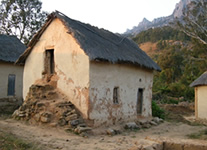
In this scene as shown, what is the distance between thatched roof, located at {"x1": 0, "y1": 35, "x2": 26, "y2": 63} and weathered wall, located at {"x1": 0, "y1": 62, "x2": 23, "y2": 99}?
40 cm

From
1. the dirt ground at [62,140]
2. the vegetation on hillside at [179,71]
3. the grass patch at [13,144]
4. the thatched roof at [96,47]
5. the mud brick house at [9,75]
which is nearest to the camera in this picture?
the grass patch at [13,144]

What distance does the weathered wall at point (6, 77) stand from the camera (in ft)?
42.8

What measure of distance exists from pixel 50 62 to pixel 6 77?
4268 mm

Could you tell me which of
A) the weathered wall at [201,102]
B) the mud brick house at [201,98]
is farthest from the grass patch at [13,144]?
the weathered wall at [201,102]

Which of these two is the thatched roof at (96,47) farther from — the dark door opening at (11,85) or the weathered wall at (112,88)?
the dark door opening at (11,85)

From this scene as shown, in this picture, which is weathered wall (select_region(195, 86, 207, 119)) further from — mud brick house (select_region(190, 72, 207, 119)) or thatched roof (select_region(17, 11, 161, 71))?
thatched roof (select_region(17, 11, 161, 71))

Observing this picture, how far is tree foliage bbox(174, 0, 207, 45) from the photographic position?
24.0 meters

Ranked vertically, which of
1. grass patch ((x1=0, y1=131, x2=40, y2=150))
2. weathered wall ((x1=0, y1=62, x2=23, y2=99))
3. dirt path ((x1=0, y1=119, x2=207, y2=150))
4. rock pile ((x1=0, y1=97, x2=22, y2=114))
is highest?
weathered wall ((x1=0, y1=62, x2=23, y2=99))

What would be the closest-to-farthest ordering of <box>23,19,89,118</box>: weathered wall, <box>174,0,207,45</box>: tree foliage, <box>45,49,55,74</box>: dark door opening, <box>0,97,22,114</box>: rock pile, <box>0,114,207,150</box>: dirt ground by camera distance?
<box>0,114,207,150</box>: dirt ground, <box>23,19,89,118</box>: weathered wall, <box>45,49,55,74</box>: dark door opening, <box>0,97,22,114</box>: rock pile, <box>174,0,207,45</box>: tree foliage

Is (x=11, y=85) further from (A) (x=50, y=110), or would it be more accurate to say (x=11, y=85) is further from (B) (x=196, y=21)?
(B) (x=196, y=21)

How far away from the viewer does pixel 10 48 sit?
14.2 meters

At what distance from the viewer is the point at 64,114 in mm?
8203

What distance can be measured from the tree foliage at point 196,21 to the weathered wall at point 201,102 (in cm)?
1011

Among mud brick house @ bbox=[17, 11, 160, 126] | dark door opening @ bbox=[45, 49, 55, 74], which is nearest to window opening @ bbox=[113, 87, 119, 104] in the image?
mud brick house @ bbox=[17, 11, 160, 126]
